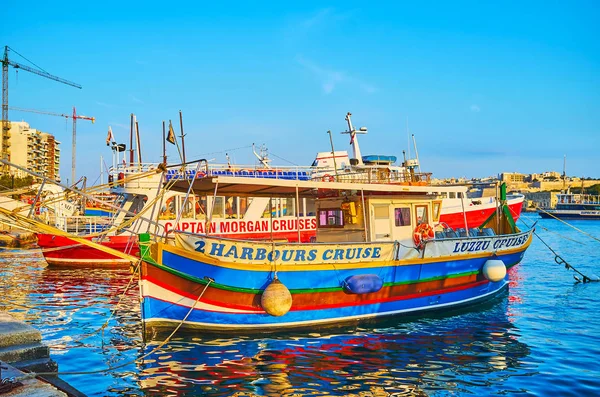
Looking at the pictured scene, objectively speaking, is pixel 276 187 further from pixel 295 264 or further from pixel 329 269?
pixel 329 269

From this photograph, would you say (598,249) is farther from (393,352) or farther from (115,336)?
(115,336)

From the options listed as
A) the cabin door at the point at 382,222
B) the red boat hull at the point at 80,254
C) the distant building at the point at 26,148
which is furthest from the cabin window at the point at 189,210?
the distant building at the point at 26,148

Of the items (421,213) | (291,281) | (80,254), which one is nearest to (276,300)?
(291,281)

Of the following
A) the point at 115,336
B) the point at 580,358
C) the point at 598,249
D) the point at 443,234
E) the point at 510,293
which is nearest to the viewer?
the point at 580,358

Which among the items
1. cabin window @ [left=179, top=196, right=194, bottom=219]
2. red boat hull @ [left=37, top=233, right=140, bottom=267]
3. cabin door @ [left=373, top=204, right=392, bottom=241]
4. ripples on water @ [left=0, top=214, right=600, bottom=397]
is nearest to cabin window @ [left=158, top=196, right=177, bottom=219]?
cabin window @ [left=179, top=196, right=194, bottom=219]

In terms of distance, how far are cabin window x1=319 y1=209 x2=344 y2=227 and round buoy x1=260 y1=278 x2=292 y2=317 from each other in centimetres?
415

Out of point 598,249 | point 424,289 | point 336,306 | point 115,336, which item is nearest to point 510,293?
point 424,289

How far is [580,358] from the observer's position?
10305 millimetres

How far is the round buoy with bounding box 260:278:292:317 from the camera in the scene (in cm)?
1054

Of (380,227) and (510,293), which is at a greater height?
(380,227)

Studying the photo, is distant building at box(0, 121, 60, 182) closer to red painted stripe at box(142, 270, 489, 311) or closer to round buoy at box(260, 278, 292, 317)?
red painted stripe at box(142, 270, 489, 311)

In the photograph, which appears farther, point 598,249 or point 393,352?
point 598,249

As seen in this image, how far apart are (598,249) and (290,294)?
1333 inches

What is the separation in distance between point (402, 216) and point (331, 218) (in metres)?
2.12
